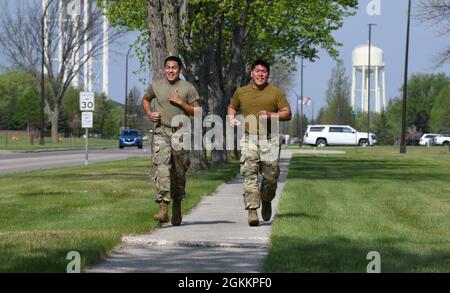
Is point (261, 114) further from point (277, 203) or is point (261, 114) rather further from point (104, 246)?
point (277, 203)

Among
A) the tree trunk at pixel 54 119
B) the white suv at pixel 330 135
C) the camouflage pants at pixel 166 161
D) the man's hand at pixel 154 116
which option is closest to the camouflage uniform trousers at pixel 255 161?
the camouflage pants at pixel 166 161

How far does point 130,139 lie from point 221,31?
1655 inches

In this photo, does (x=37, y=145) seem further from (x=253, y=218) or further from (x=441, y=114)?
(x=253, y=218)

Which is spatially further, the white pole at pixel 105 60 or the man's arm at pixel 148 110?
the white pole at pixel 105 60

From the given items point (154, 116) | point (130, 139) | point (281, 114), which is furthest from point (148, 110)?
point (130, 139)

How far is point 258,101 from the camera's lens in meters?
12.1

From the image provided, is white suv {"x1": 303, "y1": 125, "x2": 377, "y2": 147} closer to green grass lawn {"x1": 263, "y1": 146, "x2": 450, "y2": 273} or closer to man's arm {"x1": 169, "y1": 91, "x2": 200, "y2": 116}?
green grass lawn {"x1": 263, "y1": 146, "x2": 450, "y2": 273}

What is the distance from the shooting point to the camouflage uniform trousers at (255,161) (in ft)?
40.5

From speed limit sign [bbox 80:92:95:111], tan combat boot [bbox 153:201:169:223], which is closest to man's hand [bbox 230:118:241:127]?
tan combat boot [bbox 153:201:169:223]

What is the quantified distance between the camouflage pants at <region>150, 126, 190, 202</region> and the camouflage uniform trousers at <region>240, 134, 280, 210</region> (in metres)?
0.72

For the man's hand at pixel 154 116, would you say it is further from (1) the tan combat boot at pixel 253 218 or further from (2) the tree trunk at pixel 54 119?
(2) the tree trunk at pixel 54 119

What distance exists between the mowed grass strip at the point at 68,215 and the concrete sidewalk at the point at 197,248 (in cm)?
22

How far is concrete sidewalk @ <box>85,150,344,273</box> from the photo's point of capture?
8.86 metres
